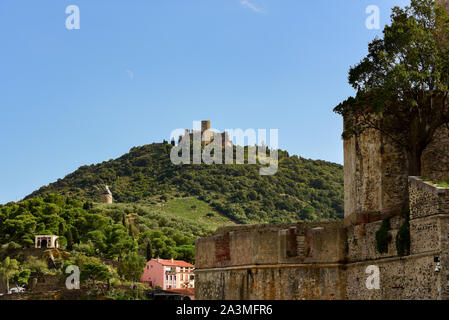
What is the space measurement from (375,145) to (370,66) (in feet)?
6.76

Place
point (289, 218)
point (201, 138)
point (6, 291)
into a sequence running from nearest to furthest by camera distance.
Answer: point (6, 291) → point (289, 218) → point (201, 138)

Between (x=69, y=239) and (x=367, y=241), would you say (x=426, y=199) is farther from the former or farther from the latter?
(x=69, y=239)

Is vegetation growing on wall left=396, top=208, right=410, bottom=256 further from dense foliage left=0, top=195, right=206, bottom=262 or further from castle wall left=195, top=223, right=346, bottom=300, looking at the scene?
dense foliage left=0, top=195, right=206, bottom=262

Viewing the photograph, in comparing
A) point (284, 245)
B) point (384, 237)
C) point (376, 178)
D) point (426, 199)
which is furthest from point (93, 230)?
point (426, 199)

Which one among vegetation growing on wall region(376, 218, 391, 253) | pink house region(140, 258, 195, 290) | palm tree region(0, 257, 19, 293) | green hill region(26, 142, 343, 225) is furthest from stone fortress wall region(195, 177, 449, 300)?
green hill region(26, 142, 343, 225)

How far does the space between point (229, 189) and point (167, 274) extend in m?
59.7

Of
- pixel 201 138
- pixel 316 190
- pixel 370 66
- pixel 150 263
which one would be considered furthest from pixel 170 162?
pixel 370 66

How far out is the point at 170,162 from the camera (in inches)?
7564

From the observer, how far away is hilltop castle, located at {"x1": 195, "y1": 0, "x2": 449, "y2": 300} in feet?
58.8

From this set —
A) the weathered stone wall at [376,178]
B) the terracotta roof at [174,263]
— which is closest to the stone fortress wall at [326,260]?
the weathered stone wall at [376,178]

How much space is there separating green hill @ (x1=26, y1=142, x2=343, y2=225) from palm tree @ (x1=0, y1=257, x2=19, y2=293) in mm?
49444

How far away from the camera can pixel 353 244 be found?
784 inches
